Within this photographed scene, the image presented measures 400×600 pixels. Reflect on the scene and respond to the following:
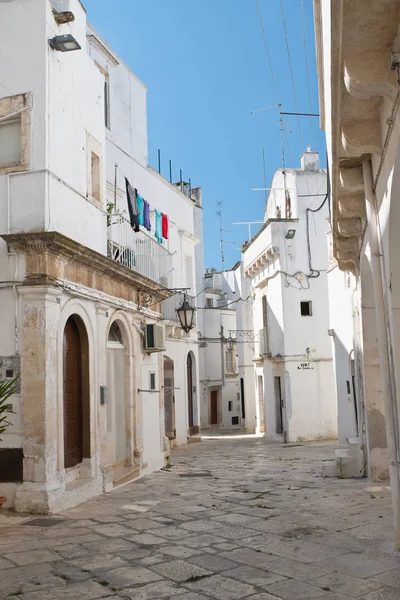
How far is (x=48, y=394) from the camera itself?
8484 mm

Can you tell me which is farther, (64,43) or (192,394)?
(192,394)

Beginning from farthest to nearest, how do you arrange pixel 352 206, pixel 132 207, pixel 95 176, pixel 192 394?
pixel 192 394 < pixel 132 207 < pixel 95 176 < pixel 352 206

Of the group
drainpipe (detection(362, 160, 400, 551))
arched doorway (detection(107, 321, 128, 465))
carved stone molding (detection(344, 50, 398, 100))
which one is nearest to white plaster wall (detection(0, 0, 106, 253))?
arched doorway (detection(107, 321, 128, 465))

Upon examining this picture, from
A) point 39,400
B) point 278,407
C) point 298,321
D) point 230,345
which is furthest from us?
point 230,345

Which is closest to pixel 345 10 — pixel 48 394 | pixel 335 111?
pixel 335 111

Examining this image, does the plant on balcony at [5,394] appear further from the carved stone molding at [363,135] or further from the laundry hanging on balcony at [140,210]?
the laundry hanging on balcony at [140,210]

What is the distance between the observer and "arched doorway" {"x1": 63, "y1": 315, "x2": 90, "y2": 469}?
31.6 ft

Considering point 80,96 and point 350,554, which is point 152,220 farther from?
point 350,554

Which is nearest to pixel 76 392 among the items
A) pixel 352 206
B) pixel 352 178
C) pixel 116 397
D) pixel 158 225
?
pixel 116 397

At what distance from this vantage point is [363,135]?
470cm

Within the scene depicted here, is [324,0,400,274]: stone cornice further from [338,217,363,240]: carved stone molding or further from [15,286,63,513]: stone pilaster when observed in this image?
[15,286,63,513]: stone pilaster

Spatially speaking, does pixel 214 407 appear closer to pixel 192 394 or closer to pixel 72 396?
pixel 192 394

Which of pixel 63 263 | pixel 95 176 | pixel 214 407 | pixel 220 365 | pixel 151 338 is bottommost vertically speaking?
pixel 214 407

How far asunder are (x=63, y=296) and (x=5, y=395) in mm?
1670
